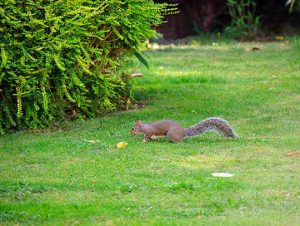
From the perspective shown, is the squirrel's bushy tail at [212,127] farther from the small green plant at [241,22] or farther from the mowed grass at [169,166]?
the small green plant at [241,22]

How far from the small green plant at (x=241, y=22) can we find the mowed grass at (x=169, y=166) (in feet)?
20.6

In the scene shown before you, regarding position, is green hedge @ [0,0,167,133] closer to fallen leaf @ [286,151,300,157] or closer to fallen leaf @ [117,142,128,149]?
fallen leaf @ [117,142,128,149]

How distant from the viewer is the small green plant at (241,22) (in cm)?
1862

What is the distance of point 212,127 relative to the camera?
8.43 m

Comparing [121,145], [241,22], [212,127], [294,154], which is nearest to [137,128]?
[121,145]

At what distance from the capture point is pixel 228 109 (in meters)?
10.5

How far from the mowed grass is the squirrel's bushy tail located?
0.13m

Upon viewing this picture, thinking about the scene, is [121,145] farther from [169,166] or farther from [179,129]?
[169,166]

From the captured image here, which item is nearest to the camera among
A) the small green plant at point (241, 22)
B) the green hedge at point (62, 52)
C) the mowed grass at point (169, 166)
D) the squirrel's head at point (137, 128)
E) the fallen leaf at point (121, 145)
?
the mowed grass at point (169, 166)

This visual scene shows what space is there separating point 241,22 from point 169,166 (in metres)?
11.5

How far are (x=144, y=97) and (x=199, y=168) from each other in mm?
4325

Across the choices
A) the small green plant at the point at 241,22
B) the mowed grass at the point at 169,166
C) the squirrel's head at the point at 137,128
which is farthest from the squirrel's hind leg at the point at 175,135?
the small green plant at the point at 241,22

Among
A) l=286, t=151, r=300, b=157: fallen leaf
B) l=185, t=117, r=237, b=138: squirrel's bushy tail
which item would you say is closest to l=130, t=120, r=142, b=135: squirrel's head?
l=185, t=117, r=237, b=138: squirrel's bushy tail

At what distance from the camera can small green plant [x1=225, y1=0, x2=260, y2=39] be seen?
18625 mm
